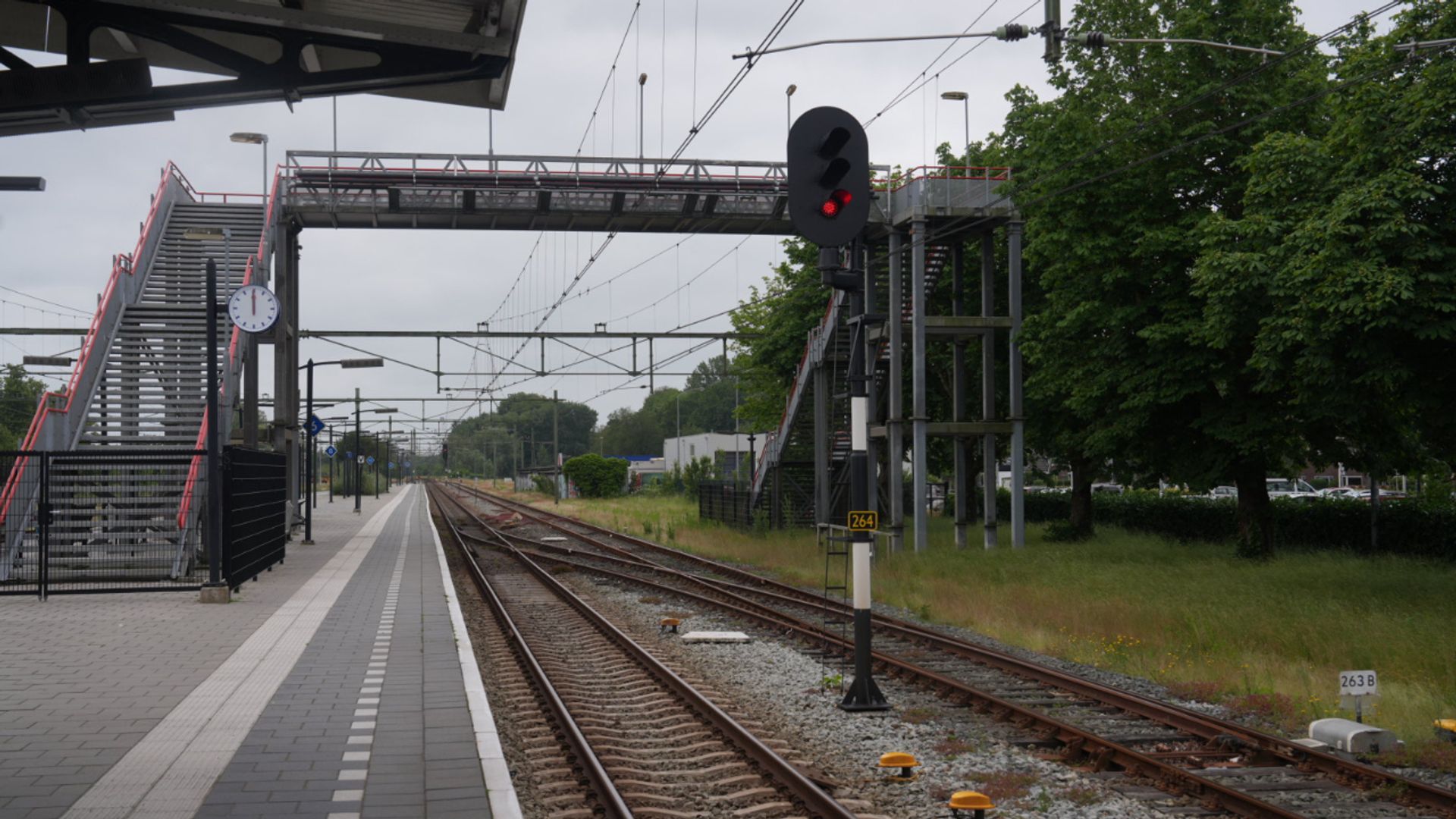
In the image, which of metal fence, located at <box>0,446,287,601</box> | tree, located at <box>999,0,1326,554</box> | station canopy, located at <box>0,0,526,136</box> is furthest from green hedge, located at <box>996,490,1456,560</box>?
station canopy, located at <box>0,0,526,136</box>

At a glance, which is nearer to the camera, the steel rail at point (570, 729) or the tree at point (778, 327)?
the steel rail at point (570, 729)

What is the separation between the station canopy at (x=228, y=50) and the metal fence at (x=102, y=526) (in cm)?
1168

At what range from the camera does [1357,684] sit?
9.59 m

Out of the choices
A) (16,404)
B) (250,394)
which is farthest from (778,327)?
(16,404)

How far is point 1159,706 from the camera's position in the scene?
34.0 feet

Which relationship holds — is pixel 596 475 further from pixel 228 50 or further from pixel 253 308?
pixel 228 50

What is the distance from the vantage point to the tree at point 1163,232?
22.5 meters

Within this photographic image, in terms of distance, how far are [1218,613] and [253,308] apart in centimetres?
1686

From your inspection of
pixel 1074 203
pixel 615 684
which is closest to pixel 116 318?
pixel 615 684

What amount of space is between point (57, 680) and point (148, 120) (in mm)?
5892

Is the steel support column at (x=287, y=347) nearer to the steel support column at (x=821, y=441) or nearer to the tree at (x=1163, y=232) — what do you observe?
the steel support column at (x=821, y=441)

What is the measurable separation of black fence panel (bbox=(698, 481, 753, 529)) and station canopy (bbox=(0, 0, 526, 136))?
30140 millimetres

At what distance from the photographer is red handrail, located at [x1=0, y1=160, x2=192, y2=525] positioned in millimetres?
19219

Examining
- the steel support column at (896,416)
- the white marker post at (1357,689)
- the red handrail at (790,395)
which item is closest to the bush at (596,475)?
the red handrail at (790,395)
